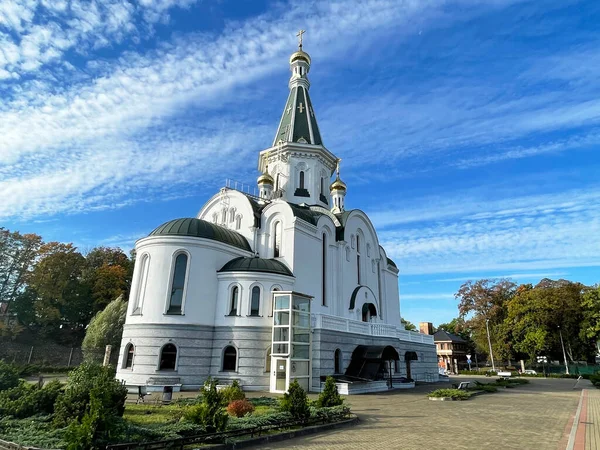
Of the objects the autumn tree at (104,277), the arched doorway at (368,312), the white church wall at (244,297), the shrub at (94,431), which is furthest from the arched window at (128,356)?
the autumn tree at (104,277)

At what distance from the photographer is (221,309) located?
850 inches

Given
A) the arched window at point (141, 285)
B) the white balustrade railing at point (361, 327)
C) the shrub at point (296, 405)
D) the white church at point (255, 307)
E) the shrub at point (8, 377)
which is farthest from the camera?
the white balustrade railing at point (361, 327)

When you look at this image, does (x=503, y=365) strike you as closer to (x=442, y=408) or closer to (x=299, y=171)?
(x=299, y=171)

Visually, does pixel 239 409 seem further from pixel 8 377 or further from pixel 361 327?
pixel 361 327

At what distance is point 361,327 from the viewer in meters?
24.6

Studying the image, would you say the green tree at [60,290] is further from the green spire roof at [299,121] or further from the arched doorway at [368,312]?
the arched doorway at [368,312]

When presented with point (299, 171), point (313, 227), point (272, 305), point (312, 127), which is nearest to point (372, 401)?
point (272, 305)

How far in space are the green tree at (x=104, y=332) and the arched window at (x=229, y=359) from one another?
695 inches

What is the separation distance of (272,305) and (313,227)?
673 centimetres

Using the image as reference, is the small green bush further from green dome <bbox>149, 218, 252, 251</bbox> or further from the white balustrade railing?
the white balustrade railing

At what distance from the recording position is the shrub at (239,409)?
11.5 m

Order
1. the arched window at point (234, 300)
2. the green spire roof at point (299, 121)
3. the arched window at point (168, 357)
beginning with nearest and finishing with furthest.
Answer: the arched window at point (168, 357) < the arched window at point (234, 300) < the green spire roof at point (299, 121)

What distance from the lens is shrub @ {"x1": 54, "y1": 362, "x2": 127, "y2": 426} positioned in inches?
349

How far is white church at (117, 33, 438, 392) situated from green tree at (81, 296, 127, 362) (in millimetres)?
13893
